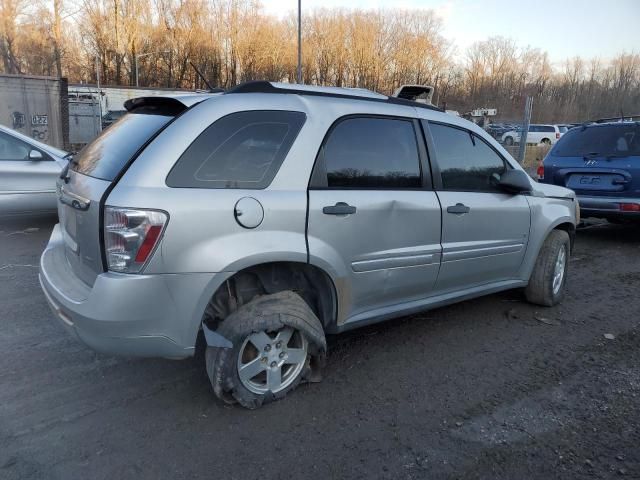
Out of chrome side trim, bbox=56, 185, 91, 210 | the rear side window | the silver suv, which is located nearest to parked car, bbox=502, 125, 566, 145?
the silver suv

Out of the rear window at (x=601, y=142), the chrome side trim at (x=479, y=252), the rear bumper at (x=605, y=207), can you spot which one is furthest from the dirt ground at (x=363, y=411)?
the rear window at (x=601, y=142)

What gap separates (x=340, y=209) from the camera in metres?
2.93

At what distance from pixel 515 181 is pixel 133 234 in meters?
2.89

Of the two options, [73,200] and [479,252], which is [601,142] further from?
[73,200]

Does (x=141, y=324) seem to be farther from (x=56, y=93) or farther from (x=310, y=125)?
(x=56, y=93)

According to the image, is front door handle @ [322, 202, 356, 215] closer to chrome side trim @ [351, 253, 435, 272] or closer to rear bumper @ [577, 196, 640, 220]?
chrome side trim @ [351, 253, 435, 272]

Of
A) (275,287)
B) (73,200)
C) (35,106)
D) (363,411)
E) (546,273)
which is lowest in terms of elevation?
(363,411)

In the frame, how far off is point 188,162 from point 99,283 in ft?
2.45

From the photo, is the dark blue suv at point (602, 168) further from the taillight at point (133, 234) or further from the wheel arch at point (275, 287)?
the taillight at point (133, 234)

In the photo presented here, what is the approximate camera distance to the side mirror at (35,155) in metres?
6.71

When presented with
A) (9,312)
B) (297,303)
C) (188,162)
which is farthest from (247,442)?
(9,312)

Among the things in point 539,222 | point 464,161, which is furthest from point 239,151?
point 539,222

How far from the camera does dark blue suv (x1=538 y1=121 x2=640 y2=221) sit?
22.0ft

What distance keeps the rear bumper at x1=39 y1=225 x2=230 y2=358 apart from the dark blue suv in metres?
6.28
